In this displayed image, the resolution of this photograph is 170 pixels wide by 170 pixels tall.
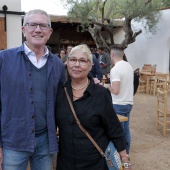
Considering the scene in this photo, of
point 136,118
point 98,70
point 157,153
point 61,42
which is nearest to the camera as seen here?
point 157,153

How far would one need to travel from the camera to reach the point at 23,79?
166 centimetres

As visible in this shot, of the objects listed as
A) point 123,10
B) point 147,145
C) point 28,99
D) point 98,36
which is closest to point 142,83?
point 98,36

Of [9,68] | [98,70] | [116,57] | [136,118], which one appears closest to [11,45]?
[98,70]

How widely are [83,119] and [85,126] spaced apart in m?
0.05

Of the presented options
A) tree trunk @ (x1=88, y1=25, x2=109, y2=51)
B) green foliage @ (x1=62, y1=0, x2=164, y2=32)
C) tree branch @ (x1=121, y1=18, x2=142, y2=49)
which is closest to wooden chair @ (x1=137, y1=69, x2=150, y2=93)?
tree branch @ (x1=121, y1=18, x2=142, y2=49)

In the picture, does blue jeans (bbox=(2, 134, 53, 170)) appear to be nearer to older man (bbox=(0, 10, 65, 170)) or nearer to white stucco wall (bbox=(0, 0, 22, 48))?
older man (bbox=(0, 10, 65, 170))

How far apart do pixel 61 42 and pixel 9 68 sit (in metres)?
13.0

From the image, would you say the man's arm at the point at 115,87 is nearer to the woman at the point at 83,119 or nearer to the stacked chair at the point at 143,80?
the woman at the point at 83,119

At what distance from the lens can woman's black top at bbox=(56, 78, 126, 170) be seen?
1.75 metres

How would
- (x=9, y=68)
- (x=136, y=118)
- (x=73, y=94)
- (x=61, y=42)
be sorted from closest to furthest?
(x=9, y=68) → (x=73, y=94) → (x=136, y=118) → (x=61, y=42)

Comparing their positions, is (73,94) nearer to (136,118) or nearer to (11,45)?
(11,45)

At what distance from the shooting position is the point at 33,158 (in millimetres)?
1823

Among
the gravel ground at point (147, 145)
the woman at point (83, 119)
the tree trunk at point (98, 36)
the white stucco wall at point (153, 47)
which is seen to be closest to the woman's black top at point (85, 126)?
the woman at point (83, 119)

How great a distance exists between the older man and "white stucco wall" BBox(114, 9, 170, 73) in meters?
11.4
